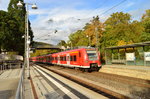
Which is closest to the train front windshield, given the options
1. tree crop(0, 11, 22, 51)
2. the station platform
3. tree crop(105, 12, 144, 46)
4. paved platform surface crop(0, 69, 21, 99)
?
Result: the station platform

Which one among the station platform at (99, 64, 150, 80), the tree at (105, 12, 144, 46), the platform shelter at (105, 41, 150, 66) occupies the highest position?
the tree at (105, 12, 144, 46)

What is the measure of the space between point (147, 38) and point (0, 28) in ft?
91.2

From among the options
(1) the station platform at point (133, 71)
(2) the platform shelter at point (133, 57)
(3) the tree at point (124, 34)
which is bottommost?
(1) the station platform at point (133, 71)

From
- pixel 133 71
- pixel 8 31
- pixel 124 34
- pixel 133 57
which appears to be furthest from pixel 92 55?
pixel 124 34

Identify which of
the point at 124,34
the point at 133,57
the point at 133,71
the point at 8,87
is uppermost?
the point at 124,34

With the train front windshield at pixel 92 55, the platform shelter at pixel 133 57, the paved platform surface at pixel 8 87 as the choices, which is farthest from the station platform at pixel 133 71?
the paved platform surface at pixel 8 87

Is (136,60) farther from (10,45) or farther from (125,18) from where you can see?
(125,18)

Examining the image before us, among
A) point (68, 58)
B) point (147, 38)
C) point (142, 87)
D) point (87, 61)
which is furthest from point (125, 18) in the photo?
point (142, 87)

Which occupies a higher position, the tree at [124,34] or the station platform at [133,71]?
the tree at [124,34]

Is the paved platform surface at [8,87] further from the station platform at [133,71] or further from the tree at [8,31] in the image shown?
the tree at [8,31]

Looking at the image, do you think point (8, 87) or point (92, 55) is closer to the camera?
point (8, 87)

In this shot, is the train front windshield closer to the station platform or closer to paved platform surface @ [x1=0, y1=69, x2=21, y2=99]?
the station platform

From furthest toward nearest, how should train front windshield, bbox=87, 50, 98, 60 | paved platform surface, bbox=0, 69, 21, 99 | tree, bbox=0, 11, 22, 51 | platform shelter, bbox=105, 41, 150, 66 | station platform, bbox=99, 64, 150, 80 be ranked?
1. tree, bbox=0, 11, 22, 51
2. train front windshield, bbox=87, 50, 98, 60
3. platform shelter, bbox=105, 41, 150, 66
4. station platform, bbox=99, 64, 150, 80
5. paved platform surface, bbox=0, 69, 21, 99

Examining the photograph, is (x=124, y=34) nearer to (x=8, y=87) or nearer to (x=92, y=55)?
(x=92, y=55)
